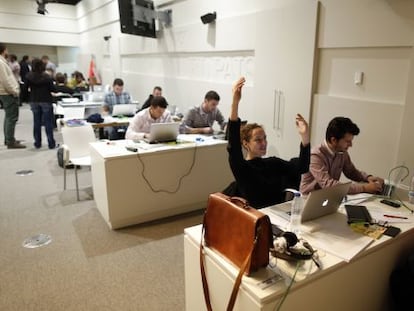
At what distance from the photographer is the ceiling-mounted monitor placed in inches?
237

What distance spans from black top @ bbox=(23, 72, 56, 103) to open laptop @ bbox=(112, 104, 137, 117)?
1.60 meters

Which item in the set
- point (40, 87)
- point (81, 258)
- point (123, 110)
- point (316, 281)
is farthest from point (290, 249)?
point (40, 87)

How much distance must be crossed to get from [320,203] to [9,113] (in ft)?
19.6

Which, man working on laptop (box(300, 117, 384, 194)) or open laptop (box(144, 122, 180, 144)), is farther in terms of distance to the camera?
open laptop (box(144, 122, 180, 144))

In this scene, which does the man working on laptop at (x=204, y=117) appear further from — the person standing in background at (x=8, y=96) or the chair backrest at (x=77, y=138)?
the person standing in background at (x=8, y=96)

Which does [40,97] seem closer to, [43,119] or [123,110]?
[43,119]

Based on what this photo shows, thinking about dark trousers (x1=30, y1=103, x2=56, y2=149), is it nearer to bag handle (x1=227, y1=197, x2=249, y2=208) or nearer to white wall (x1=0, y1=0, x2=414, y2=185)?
white wall (x1=0, y1=0, x2=414, y2=185)

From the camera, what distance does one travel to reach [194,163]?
3594 mm

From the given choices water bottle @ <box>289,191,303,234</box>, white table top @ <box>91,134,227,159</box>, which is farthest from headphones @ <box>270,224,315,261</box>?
white table top @ <box>91,134,227,159</box>

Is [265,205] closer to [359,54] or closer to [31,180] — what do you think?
[359,54]

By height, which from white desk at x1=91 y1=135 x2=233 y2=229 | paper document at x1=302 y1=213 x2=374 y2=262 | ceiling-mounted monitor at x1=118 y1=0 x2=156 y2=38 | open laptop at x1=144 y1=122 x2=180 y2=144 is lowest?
white desk at x1=91 y1=135 x2=233 y2=229

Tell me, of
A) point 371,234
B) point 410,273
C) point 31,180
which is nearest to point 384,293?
point 410,273

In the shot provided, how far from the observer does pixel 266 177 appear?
6.89ft

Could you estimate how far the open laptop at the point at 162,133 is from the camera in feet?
11.5
